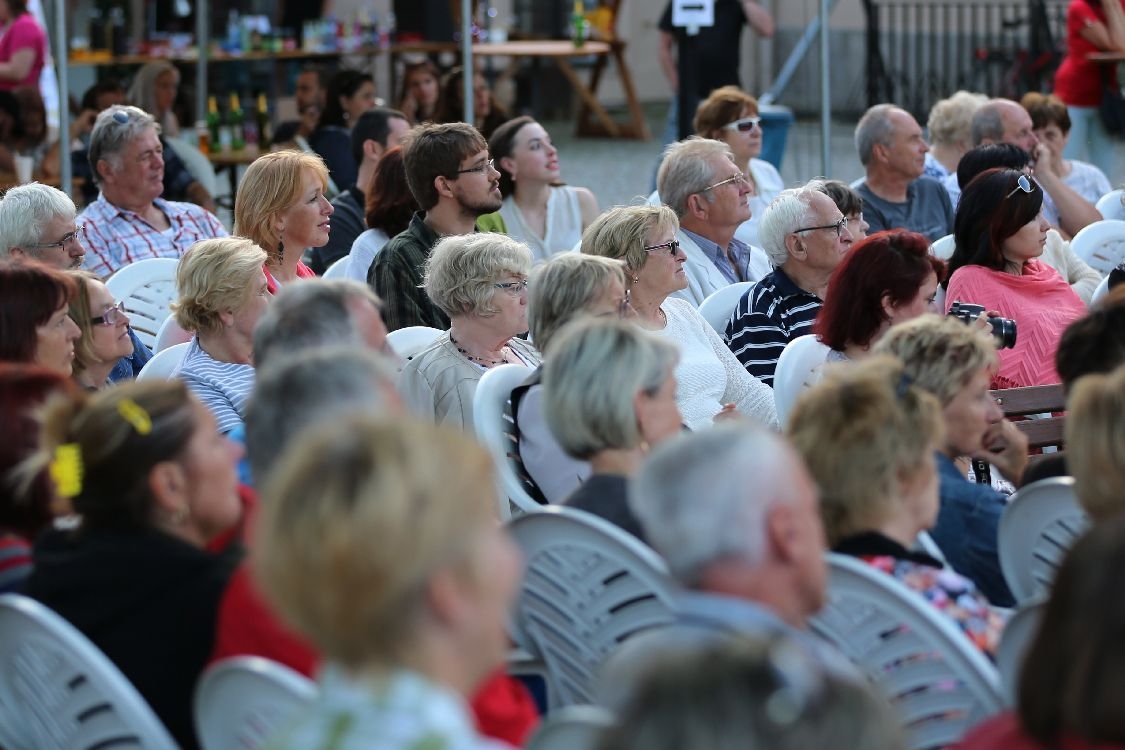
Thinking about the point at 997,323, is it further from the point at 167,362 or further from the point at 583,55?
the point at 583,55

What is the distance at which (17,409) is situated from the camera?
2.74 metres

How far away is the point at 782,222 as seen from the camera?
16.8 ft

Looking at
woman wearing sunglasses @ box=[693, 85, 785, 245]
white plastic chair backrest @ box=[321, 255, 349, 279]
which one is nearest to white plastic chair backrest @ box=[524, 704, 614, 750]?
white plastic chair backrest @ box=[321, 255, 349, 279]

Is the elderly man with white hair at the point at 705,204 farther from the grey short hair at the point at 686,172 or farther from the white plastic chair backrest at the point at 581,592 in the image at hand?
the white plastic chair backrest at the point at 581,592

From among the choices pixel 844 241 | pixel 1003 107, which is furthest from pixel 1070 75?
pixel 844 241

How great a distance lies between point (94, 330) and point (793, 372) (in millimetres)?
1802

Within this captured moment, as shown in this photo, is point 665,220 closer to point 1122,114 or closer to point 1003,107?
point 1003,107

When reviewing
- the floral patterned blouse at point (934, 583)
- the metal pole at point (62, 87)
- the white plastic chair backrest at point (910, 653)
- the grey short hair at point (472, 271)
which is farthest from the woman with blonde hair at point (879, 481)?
the metal pole at point (62, 87)

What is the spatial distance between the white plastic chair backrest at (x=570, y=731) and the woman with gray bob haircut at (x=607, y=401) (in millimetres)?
792

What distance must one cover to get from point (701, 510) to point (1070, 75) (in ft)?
24.0

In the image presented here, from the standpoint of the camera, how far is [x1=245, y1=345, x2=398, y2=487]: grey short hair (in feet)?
8.04

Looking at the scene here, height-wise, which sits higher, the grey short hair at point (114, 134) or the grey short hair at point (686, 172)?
the grey short hair at point (114, 134)

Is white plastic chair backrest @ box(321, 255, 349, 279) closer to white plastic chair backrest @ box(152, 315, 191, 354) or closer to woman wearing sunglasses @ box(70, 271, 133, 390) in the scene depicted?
white plastic chair backrest @ box(152, 315, 191, 354)

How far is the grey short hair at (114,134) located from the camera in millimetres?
5945
